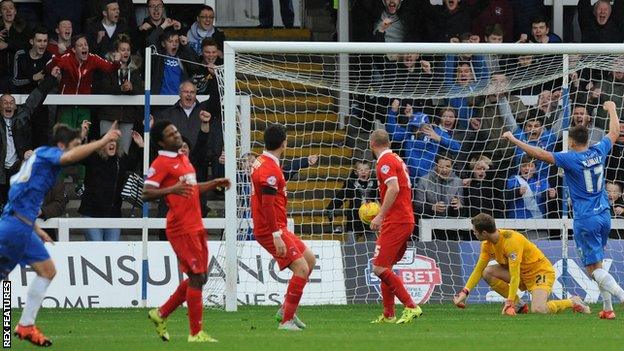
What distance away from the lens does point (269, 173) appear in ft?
46.0

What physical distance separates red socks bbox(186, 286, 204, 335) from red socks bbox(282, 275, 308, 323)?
5.49 ft

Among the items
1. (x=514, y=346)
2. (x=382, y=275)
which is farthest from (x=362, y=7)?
(x=514, y=346)

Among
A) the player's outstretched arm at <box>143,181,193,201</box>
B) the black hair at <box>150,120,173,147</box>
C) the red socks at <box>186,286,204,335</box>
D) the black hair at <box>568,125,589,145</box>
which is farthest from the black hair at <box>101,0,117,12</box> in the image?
the red socks at <box>186,286,204,335</box>

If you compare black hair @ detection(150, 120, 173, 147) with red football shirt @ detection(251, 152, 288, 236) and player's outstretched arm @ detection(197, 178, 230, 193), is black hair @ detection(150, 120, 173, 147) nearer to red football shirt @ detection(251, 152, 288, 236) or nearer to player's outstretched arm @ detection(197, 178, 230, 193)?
player's outstretched arm @ detection(197, 178, 230, 193)

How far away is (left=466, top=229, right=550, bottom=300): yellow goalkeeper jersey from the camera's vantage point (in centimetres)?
1703

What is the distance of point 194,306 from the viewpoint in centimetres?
1244

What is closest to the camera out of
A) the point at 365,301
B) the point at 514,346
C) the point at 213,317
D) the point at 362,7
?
the point at 514,346

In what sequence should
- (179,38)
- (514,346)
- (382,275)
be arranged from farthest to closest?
1. (179,38)
2. (382,275)
3. (514,346)

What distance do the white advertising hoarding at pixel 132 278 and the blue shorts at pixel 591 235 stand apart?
14.7ft

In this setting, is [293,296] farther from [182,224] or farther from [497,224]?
[497,224]

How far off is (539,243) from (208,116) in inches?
202

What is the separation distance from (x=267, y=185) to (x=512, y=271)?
4.38 meters

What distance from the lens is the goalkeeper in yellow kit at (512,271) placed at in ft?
55.6

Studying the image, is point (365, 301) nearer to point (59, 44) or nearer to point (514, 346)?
point (59, 44)
